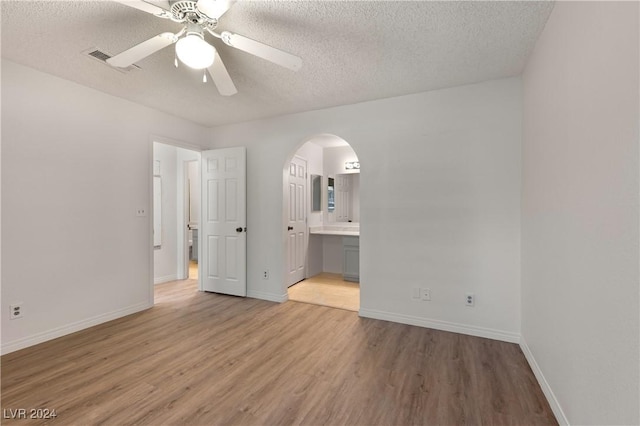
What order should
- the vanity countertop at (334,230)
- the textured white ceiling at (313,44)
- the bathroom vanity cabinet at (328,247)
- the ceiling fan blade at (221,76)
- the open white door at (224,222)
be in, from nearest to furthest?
1. the textured white ceiling at (313,44)
2. the ceiling fan blade at (221,76)
3. the open white door at (224,222)
4. the vanity countertop at (334,230)
5. the bathroom vanity cabinet at (328,247)

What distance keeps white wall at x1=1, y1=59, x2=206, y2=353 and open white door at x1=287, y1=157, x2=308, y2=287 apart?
1.93 meters

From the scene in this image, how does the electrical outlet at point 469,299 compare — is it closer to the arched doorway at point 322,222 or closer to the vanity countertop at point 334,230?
the arched doorway at point 322,222

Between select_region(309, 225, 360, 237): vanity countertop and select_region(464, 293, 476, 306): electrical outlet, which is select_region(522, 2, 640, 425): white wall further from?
select_region(309, 225, 360, 237): vanity countertop

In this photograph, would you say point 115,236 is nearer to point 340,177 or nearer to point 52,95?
point 52,95

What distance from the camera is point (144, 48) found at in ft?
5.91

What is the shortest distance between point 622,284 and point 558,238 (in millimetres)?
714

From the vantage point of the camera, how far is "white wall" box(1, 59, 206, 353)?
2520 millimetres

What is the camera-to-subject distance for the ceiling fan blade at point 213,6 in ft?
4.99

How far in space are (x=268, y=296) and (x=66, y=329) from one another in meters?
2.13

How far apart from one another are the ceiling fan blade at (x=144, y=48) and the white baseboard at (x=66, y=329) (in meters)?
2.60

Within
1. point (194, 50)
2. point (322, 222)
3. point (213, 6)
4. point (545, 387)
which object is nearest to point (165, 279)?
point (322, 222)

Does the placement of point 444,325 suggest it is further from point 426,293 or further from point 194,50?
point 194,50

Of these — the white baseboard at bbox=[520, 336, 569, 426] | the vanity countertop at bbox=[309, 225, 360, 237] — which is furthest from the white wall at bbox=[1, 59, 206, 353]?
the white baseboard at bbox=[520, 336, 569, 426]

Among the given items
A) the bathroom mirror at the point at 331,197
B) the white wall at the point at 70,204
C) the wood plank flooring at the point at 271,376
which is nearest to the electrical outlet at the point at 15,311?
the white wall at the point at 70,204
